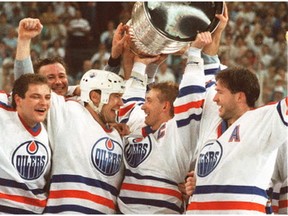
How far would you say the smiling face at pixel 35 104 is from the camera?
311 cm

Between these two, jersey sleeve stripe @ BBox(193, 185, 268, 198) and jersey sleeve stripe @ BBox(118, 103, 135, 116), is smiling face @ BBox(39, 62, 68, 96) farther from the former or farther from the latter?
jersey sleeve stripe @ BBox(193, 185, 268, 198)

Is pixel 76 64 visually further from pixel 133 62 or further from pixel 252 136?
pixel 252 136

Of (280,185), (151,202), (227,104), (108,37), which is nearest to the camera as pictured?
(227,104)

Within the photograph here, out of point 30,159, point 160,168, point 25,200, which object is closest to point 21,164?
point 30,159

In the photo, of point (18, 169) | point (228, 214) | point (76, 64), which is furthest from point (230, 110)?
point (76, 64)

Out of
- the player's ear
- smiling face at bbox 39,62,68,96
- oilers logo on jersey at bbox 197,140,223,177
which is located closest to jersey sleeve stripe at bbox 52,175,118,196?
the player's ear

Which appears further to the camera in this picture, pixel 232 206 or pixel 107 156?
pixel 107 156

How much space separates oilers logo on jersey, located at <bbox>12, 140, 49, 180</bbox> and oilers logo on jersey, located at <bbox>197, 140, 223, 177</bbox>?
0.68 meters

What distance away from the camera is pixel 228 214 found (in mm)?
2883

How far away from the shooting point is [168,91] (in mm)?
3428

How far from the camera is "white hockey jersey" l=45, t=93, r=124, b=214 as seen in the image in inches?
124

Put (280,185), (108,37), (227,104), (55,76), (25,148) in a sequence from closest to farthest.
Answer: (227,104)
(25,148)
(280,185)
(55,76)
(108,37)

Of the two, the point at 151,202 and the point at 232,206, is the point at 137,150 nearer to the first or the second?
the point at 151,202

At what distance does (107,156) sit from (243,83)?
2.26 ft
